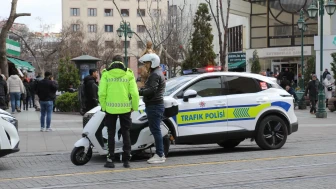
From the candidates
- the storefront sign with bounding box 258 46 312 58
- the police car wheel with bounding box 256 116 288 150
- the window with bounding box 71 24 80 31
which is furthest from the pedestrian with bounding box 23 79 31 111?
the window with bounding box 71 24 80 31

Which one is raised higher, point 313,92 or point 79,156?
point 313,92

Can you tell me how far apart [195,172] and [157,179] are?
0.85 metres

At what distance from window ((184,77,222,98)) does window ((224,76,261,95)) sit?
0.18 meters

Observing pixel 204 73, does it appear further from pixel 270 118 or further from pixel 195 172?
pixel 195 172

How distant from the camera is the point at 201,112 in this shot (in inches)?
438

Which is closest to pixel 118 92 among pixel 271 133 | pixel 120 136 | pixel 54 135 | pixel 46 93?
pixel 120 136

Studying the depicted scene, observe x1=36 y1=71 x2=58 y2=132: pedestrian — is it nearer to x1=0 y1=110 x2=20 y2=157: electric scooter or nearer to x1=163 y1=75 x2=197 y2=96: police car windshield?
x1=163 y1=75 x2=197 y2=96: police car windshield

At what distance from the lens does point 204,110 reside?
11164mm

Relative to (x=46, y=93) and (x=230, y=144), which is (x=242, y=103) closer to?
(x=230, y=144)

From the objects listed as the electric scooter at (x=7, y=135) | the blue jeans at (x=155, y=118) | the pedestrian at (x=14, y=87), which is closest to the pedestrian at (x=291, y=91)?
the pedestrian at (x=14, y=87)

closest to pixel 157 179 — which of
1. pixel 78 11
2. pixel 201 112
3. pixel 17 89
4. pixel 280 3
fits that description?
pixel 201 112

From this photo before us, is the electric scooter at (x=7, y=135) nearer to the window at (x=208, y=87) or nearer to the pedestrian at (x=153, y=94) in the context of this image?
the pedestrian at (x=153, y=94)

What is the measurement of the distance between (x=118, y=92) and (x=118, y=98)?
10cm

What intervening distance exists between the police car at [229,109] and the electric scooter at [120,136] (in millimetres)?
510
